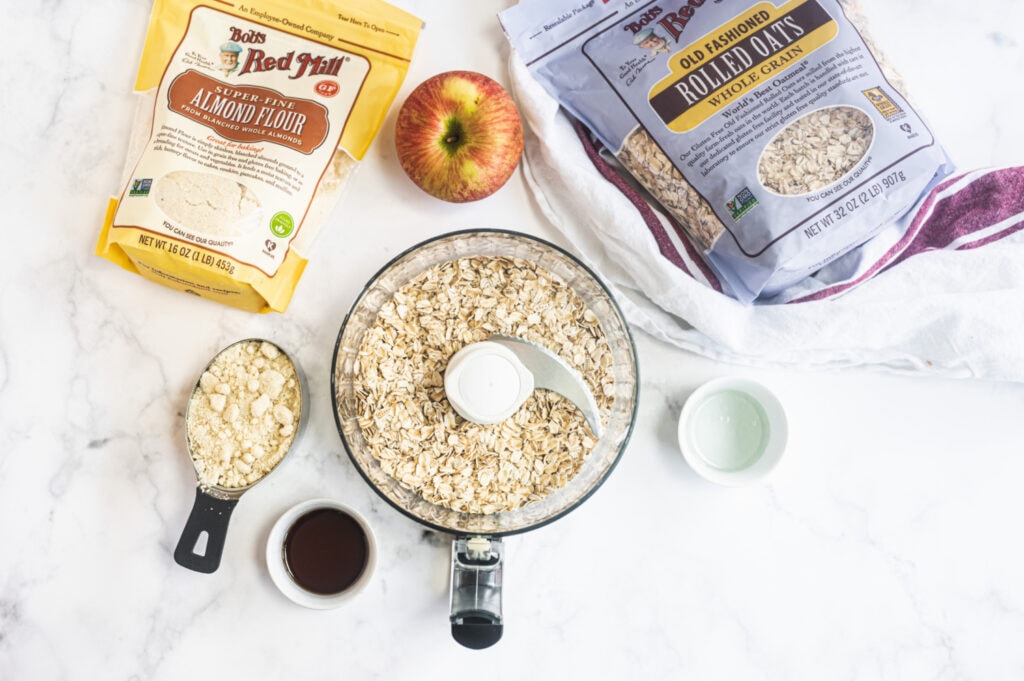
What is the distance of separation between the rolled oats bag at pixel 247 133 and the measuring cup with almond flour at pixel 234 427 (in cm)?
9

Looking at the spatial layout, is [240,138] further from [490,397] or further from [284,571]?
[284,571]

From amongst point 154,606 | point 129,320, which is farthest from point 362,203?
point 154,606

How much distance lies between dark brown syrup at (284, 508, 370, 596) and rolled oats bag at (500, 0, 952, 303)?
61 cm

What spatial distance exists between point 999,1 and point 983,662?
37.3 inches

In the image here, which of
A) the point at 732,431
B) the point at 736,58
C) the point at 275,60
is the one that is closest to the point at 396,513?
the point at 732,431

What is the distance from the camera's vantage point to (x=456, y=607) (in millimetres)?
904

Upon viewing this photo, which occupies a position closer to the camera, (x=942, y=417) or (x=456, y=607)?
(x=456, y=607)

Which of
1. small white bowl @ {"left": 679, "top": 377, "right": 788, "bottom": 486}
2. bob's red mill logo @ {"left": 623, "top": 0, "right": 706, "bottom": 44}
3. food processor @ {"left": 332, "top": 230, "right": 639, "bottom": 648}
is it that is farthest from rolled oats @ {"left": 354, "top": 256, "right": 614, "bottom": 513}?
bob's red mill logo @ {"left": 623, "top": 0, "right": 706, "bottom": 44}

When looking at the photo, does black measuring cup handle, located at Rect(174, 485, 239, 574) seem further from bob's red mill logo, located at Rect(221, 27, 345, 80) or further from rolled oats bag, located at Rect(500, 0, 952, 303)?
rolled oats bag, located at Rect(500, 0, 952, 303)

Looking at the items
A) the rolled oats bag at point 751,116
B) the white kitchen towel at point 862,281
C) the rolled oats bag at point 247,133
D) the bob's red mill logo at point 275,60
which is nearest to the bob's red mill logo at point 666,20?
the rolled oats bag at point 751,116

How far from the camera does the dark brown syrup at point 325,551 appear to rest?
1.00 meters

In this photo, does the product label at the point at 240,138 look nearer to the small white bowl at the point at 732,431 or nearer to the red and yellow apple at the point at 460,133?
the red and yellow apple at the point at 460,133

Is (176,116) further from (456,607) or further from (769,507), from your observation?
(769,507)

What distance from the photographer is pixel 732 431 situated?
1.03 m
